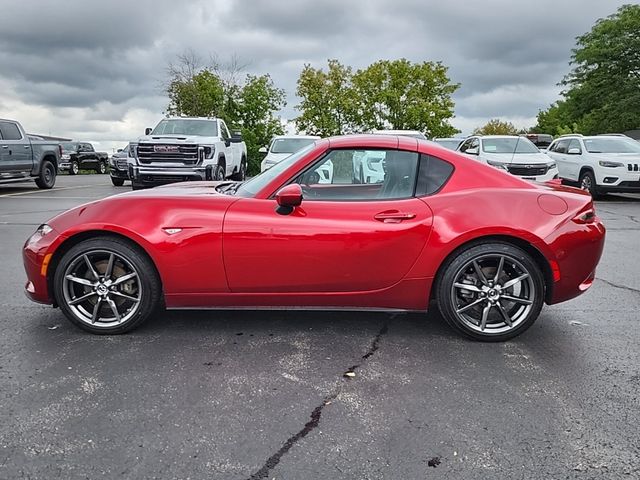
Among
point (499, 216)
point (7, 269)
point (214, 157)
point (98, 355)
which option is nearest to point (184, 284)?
point (98, 355)

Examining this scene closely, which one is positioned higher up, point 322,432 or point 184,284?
point 184,284

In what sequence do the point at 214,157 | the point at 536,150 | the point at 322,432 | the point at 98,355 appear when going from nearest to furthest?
the point at 322,432
the point at 98,355
the point at 214,157
the point at 536,150

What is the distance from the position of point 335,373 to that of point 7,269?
14.1 ft

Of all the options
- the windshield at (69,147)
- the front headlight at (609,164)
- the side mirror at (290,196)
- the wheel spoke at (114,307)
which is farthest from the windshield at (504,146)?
the windshield at (69,147)

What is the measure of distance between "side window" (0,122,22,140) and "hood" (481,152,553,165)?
530 inches

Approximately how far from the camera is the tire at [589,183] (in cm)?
1402

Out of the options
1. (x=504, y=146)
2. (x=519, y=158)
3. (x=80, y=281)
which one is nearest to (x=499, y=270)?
(x=80, y=281)

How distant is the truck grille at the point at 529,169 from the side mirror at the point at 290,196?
1212cm

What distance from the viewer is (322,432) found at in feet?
8.21

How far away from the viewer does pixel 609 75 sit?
38.6m

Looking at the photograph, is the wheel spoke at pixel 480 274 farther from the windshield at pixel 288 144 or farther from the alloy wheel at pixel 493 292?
the windshield at pixel 288 144

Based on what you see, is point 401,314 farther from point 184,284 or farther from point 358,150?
point 184,284

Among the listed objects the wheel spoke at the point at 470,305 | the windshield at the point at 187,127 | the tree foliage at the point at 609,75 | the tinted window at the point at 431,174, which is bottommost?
the wheel spoke at the point at 470,305

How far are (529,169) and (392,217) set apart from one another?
12.1m
